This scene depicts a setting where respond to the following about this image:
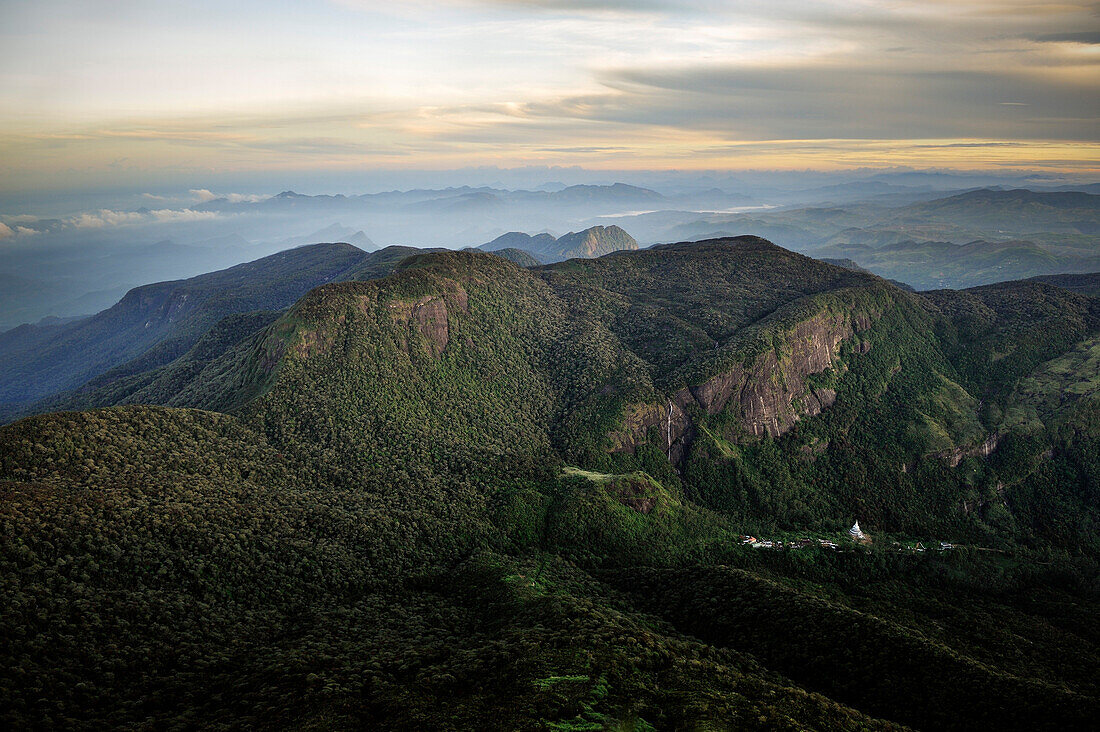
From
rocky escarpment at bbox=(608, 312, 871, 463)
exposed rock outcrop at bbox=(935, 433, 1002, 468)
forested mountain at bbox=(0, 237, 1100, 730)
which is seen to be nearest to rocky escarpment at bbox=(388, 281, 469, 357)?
forested mountain at bbox=(0, 237, 1100, 730)

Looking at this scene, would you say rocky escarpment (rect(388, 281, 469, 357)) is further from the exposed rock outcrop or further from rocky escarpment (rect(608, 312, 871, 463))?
the exposed rock outcrop

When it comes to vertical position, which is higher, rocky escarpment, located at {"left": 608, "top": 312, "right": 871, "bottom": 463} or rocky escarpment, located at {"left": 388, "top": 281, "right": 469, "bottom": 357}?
rocky escarpment, located at {"left": 388, "top": 281, "right": 469, "bottom": 357}

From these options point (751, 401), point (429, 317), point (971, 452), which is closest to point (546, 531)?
point (429, 317)

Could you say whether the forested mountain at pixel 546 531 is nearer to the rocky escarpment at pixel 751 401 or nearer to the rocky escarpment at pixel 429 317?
the rocky escarpment at pixel 751 401

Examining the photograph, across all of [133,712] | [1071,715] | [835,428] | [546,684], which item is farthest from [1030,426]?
[133,712]

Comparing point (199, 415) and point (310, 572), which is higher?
point (199, 415)

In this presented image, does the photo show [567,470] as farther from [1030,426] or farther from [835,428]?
[1030,426]
